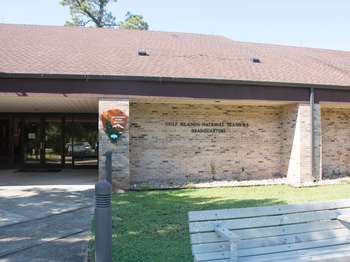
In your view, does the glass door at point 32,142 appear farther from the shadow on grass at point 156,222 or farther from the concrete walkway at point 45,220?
the shadow on grass at point 156,222

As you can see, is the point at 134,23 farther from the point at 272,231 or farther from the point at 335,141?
the point at 272,231

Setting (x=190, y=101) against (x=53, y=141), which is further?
(x=53, y=141)

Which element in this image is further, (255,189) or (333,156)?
(333,156)

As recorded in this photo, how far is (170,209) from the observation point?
321 inches

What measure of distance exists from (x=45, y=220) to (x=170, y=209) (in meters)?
2.56

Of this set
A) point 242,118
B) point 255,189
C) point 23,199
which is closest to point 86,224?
point 23,199

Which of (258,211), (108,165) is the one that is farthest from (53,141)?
(258,211)

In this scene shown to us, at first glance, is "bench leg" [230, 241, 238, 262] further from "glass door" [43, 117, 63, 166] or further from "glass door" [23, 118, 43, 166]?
"glass door" [23, 118, 43, 166]

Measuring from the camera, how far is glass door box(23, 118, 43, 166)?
1805 centimetres

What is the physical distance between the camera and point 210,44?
17297 mm

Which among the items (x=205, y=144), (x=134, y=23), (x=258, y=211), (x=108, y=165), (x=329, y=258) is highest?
(x=134, y=23)

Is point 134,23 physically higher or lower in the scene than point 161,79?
higher

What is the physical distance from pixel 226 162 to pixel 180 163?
1715 millimetres

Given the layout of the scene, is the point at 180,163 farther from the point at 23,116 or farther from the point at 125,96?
the point at 23,116
